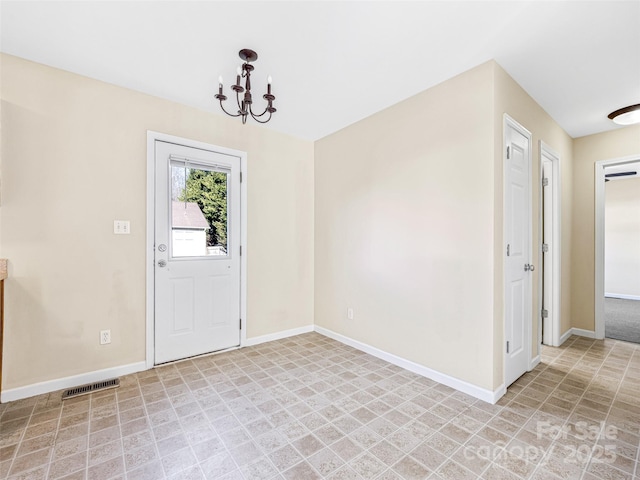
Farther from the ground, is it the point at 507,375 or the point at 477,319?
the point at 477,319

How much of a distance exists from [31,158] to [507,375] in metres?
4.19

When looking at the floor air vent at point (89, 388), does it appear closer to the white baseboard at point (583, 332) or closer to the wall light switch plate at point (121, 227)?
the wall light switch plate at point (121, 227)

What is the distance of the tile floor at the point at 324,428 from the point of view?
61.1 inches

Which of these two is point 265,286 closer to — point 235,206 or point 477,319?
point 235,206

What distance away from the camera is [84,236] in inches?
96.7

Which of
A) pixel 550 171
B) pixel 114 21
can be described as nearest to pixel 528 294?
pixel 550 171

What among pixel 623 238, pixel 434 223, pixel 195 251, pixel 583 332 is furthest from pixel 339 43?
pixel 623 238

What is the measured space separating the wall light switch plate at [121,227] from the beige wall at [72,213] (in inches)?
1.4

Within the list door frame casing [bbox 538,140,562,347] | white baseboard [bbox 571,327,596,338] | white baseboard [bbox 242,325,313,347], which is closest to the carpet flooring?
white baseboard [bbox 571,327,596,338]

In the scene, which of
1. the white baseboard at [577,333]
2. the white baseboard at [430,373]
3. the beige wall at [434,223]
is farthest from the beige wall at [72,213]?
the white baseboard at [577,333]

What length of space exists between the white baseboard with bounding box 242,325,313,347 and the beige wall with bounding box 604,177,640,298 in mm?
6372

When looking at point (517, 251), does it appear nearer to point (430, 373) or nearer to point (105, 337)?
point (430, 373)

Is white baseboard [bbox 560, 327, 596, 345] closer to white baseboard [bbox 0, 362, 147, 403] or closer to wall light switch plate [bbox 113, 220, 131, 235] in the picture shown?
white baseboard [bbox 0, 362, 147, 403]

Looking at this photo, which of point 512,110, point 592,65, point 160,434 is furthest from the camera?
point 512,110
